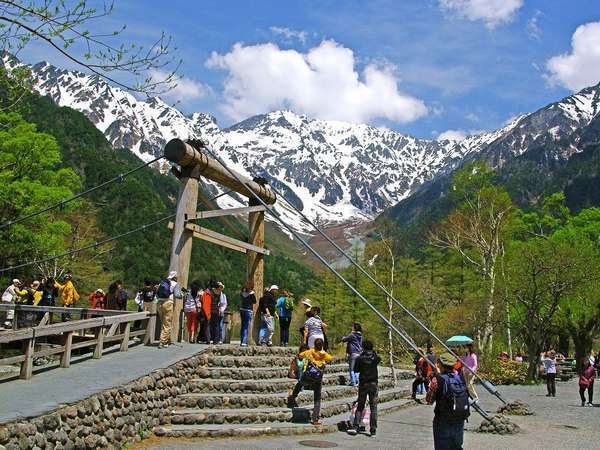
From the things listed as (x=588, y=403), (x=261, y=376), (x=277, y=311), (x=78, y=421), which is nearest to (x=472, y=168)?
(x=588, y=403)

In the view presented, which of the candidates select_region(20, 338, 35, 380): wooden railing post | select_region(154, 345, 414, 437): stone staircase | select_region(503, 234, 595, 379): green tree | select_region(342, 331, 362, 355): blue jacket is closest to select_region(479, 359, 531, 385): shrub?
select_region(503, 234, 595, 379): green tree

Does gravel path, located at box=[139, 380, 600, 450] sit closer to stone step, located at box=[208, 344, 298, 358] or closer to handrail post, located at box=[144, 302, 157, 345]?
stone step, located at box=[208, 344, 298, 358]

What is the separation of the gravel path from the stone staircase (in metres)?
0.35

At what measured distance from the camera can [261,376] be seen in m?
14.0

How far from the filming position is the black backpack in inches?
287

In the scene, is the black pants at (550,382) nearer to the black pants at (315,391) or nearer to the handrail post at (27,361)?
the black pants at (315,391)

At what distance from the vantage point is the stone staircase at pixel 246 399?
1107 centimetres

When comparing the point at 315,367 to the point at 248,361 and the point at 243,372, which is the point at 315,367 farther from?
the point at 248,361

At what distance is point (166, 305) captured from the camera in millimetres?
13617

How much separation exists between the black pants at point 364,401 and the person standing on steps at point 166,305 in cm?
467

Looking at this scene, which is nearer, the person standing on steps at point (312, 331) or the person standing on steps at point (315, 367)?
the person standing on steps at point (315, 367)

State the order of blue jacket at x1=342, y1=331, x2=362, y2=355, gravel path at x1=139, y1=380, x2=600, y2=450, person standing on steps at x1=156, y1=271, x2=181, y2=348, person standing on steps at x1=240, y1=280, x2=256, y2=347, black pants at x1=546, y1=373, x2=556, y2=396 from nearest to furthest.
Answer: gravel path at x1=139, y1=380, x2=600, y2=450, person standing on steps at x1=156, y1=271, x2=181, y2=348, person standing on steps at x1=240, y1=280, x2=256, y2=347, blue jacket at x1=342, y1=331, x2=362, y2=355, black pants at x1=546, y1=373, x2=556, y2=396

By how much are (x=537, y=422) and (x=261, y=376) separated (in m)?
6.89

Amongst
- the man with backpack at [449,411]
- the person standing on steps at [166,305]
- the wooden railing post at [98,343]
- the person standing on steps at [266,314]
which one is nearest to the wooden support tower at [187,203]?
the person standing on steps at [166,305]
